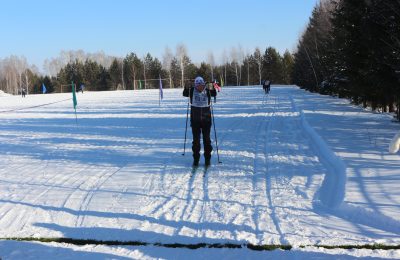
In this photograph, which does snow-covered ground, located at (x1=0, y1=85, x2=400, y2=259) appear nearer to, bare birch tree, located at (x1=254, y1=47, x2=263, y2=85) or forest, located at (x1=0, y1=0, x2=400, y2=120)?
forest, located at (x1=0, y1=0, x2=400, y2=120)

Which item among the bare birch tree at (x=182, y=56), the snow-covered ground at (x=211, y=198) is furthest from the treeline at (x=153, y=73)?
the snow-covered ground at (x=211, y=198)

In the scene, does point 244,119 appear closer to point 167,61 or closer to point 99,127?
point 99,127

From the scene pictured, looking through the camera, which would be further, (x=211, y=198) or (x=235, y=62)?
(x=235, y=62)

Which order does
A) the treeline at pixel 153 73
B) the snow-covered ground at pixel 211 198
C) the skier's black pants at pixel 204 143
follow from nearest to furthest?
the snow-covered ground at pixel 211 198 < the skier's black pants at pixel 204 143 < the treeline at pixel 153 73

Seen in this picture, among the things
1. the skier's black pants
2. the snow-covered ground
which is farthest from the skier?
the snow-covered ground

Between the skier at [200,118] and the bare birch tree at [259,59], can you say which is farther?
the bare birch tree at [259,59]

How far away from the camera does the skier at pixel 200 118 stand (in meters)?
Answer: 9.48

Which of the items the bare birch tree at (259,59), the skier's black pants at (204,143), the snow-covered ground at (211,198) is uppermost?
the bare birch tree at (259,59)

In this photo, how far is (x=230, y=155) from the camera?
35.0 feet

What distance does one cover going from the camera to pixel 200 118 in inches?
380

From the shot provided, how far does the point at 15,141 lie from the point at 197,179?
9957 mm

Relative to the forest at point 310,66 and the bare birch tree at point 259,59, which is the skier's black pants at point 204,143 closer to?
the forest at point 310,66

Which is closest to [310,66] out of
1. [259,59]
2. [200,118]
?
[200,118]

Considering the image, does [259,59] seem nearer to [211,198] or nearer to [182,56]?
[182,56]
